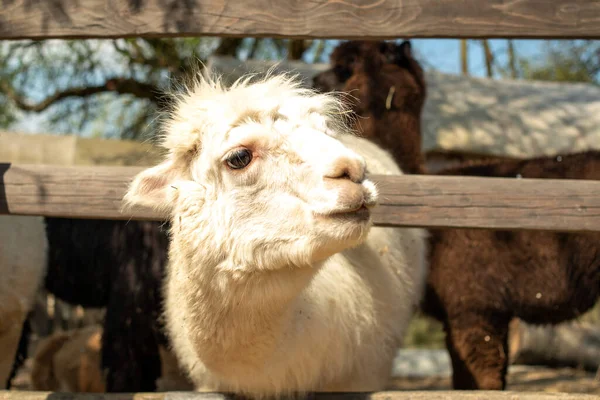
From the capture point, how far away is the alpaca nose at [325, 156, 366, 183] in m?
2.64

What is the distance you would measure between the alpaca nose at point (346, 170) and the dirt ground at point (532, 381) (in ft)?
16.0

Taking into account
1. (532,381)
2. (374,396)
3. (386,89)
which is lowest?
(532,381)

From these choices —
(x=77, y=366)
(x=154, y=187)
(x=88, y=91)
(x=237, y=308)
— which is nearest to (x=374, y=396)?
(x=237, y=308)

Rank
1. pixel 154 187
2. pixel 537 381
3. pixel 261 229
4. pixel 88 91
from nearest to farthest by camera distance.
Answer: pixel 261 229 → pixel 154 187 → pixel 537 381 → pixel 88 91

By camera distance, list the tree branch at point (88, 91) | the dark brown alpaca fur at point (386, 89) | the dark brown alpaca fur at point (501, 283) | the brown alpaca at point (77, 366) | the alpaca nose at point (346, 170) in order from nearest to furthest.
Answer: the alpaca nose at point (346, 170)
the dark brown alpaca fur at point (501, 283)
the dark brown alpaca fur at point (386, 89)
the brown alpaca at point (77, 366)
the tree branch at point (88, 91)

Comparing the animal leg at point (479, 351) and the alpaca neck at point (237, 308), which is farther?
the animal leg at point (479, 351)

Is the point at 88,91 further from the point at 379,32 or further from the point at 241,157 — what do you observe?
the point at 241,157

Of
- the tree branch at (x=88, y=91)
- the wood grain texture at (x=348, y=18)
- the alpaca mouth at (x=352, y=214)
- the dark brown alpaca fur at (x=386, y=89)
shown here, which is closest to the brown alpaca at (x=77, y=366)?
the dark brown alpaca fur at (x=386, y=89)

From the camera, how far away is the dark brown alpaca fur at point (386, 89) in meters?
5.59

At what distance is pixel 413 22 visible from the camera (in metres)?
3.25

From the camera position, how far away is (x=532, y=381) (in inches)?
309

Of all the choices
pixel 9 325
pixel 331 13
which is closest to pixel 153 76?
pixel 9 325

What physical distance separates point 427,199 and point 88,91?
8.14 m

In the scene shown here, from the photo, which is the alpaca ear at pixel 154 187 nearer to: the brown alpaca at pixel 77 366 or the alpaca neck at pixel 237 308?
the alpaca neck at pixel 237 308
